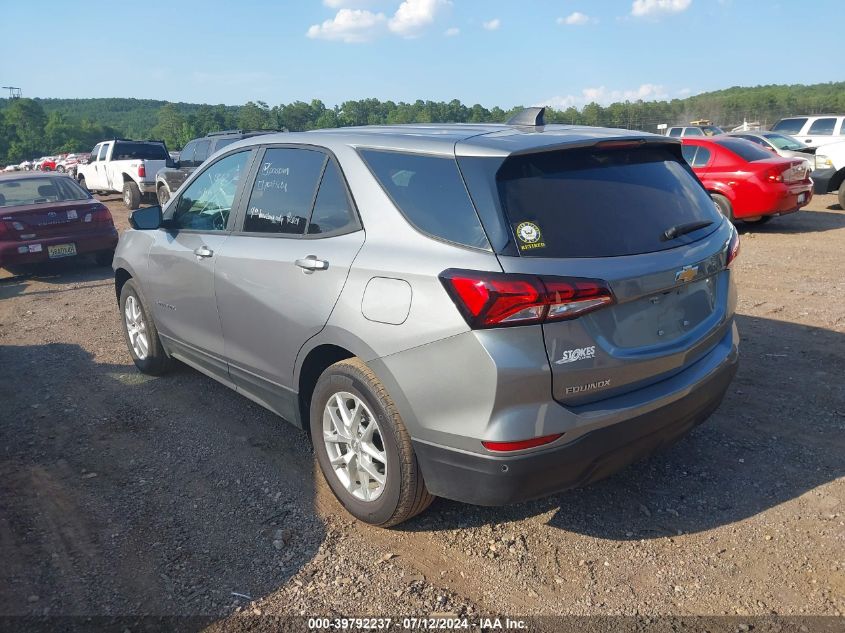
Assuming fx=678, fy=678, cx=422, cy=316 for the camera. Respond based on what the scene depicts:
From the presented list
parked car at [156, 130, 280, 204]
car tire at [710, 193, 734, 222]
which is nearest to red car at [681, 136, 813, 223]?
car tire at [710, 193, 734, 222]

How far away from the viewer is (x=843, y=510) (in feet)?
10.8

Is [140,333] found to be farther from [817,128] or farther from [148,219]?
[817,128]

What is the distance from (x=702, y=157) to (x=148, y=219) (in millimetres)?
10296

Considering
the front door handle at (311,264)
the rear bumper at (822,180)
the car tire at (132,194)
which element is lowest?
the rear bumper at (822,180)

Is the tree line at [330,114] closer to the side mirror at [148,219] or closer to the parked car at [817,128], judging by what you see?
the side mirror at [148,219]

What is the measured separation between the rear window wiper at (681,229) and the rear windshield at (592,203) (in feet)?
0.05

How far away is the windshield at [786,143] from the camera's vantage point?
1747cm

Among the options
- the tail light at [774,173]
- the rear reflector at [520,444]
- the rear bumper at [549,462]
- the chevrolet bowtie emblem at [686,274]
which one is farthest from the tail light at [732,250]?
the tail light at [774,173]

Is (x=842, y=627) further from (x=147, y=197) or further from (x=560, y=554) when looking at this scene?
(x=147, y=197)

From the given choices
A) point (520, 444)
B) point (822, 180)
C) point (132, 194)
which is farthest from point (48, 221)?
point (822, 180)

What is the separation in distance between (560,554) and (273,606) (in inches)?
50.2

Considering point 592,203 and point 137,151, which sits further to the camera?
point 137,151

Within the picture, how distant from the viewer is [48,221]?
9.64m

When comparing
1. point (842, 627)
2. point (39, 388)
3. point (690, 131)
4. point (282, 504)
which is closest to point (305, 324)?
point (282, 504)
